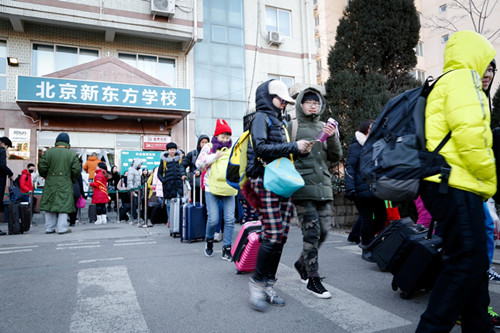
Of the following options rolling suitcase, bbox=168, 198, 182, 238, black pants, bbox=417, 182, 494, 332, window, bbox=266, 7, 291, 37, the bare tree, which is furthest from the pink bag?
window, bbox=266, 7, 291, 37

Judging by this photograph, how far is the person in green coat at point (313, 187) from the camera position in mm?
3299

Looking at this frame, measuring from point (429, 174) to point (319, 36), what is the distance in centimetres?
3496

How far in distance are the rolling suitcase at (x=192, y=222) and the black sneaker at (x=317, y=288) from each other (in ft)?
11.2

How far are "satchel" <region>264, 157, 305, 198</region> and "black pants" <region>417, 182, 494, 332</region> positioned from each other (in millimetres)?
1077

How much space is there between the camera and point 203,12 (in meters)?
18.3

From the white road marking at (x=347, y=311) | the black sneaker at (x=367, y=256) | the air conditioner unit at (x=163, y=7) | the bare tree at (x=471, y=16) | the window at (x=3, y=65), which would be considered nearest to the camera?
the white road marking at (x=347, y=311)

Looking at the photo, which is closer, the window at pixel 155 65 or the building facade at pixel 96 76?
the building facade at pixel 96 76

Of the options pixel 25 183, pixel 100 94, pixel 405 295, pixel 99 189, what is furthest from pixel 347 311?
pixel 100 94

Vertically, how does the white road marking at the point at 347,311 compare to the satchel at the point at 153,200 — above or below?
below

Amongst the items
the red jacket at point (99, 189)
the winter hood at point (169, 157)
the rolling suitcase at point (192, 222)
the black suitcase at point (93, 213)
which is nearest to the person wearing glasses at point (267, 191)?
the rolling suitcase at point (192, 222)

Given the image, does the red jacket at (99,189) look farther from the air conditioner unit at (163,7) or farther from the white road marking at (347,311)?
the air conditioner unit at (163,7)

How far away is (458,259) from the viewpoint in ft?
6.46

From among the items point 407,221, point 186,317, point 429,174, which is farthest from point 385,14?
point 186,317

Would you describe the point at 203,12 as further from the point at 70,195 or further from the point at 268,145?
the point at 268,145
